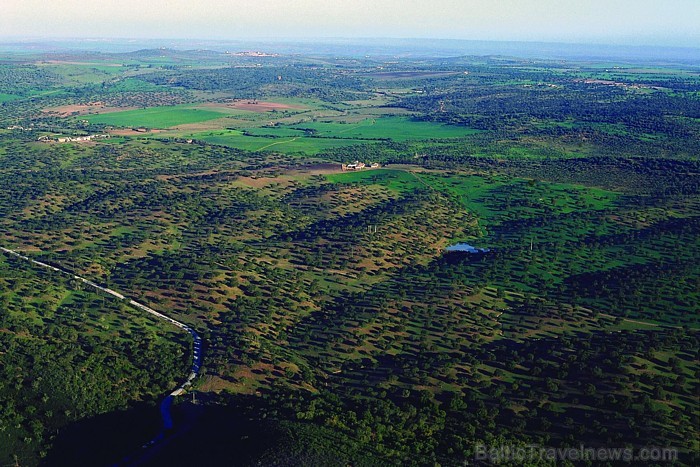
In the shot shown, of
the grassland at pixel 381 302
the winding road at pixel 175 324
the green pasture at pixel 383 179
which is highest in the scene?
the green pasture at pixel 383 179

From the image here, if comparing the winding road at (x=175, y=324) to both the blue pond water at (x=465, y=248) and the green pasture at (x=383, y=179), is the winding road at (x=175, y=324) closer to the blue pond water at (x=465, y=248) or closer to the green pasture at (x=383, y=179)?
the blue pond water at (x=465, y=248)

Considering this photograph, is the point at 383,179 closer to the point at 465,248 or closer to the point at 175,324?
the point at 465,248

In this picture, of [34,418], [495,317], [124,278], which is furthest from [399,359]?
[124,278]

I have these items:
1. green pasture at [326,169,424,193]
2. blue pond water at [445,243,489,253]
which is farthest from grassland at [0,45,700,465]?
blue pond water at [445,243,489,253]

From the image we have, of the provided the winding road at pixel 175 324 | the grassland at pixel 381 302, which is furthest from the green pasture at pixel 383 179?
the winding road at pixel 175 324

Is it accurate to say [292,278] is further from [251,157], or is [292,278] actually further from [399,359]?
[251,157]

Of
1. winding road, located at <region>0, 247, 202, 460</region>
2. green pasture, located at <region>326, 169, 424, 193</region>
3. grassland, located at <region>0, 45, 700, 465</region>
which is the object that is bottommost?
winding road, located at <region>0, 247, 202, 460</region>

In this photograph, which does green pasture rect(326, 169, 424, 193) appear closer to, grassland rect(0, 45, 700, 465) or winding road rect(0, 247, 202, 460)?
grassland rect(0, 45, 700, 465)

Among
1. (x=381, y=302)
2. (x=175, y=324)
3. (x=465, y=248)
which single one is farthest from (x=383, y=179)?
(x=175, y=324)
